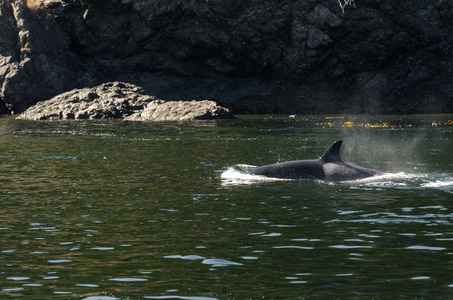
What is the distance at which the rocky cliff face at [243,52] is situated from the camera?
67000mm

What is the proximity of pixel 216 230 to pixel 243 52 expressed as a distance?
59.4 meters

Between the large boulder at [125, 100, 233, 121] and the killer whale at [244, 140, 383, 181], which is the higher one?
the large boulder at [125, 100, 233, 121]

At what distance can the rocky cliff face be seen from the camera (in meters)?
67.0

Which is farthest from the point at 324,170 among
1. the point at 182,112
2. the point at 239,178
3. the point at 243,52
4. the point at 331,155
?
the point at 243,52

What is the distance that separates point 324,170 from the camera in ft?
65.2

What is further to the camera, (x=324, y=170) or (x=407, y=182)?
(x=324, y=170)

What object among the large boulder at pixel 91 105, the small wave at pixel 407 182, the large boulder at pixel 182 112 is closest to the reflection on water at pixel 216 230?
the small wave at pixel 407 182

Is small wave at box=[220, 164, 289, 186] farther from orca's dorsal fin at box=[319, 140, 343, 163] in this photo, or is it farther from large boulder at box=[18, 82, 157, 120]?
large boulder at box=[18, 82, 157, 120]

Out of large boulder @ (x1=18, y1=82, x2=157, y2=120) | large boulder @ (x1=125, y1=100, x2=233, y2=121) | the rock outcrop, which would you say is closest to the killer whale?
large boulder @ (x1=125, y1=100, x2=233, y2=121)

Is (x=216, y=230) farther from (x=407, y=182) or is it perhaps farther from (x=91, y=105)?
(x=91, y=105)

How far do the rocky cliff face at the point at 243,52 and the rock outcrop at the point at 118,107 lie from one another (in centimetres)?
647

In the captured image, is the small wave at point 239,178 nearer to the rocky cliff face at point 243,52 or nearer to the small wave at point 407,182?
the small wave at point 407,182

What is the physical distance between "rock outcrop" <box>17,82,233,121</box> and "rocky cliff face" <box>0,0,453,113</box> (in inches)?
255

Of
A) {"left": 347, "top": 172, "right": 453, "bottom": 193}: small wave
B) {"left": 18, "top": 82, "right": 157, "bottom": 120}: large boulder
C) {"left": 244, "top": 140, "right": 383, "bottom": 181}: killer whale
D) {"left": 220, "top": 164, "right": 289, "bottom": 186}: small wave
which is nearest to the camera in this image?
{"left": 347, "top": 172, "right": 453, "bottom": 193}: small wave
